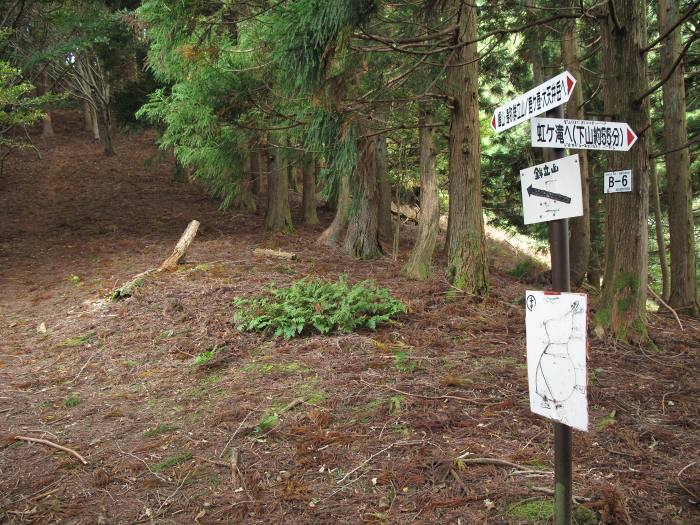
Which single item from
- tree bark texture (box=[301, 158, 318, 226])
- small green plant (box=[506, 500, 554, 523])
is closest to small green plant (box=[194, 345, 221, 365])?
small green plant (box=[506, 500, 554, 523])

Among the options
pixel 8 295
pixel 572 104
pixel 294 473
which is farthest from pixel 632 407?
pixel 8 295

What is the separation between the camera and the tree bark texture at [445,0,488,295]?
7.73m

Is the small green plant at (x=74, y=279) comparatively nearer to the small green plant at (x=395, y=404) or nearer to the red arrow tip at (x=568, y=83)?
the small green plant at (x=395, y=404)

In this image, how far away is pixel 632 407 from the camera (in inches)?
173

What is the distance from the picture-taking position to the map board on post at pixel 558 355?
2461 millimetres

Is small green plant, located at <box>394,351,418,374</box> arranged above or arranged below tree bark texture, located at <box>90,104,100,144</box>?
below

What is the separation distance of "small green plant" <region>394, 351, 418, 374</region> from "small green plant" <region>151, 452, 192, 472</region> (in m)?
2.15

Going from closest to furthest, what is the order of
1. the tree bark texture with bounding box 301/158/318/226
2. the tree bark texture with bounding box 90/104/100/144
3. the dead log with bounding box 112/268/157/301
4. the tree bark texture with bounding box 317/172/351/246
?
1. the dead log with bounding box 112/268/157/301
2. the tree bark texture with bounding box 317/172/351/246
3. the tree bark texture with bounding box 301/158/318/226
4. the tree bark texture with bounding box 90/104/100/144

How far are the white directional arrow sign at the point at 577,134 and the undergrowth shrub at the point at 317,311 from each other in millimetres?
4048

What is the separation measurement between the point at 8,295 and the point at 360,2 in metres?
9.26

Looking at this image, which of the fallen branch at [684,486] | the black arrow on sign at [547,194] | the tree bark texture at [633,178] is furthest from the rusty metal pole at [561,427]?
the tree bark texture at [633,178]

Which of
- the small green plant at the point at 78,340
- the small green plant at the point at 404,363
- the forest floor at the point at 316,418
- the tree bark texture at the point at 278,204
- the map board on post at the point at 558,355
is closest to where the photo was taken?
the map board on post at the point at 558,355

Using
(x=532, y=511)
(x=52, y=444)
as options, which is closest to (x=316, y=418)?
(x=532, y=511)

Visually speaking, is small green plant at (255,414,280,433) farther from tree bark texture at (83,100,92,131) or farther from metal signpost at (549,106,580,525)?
tree bark texture at (83,100,92,131)
